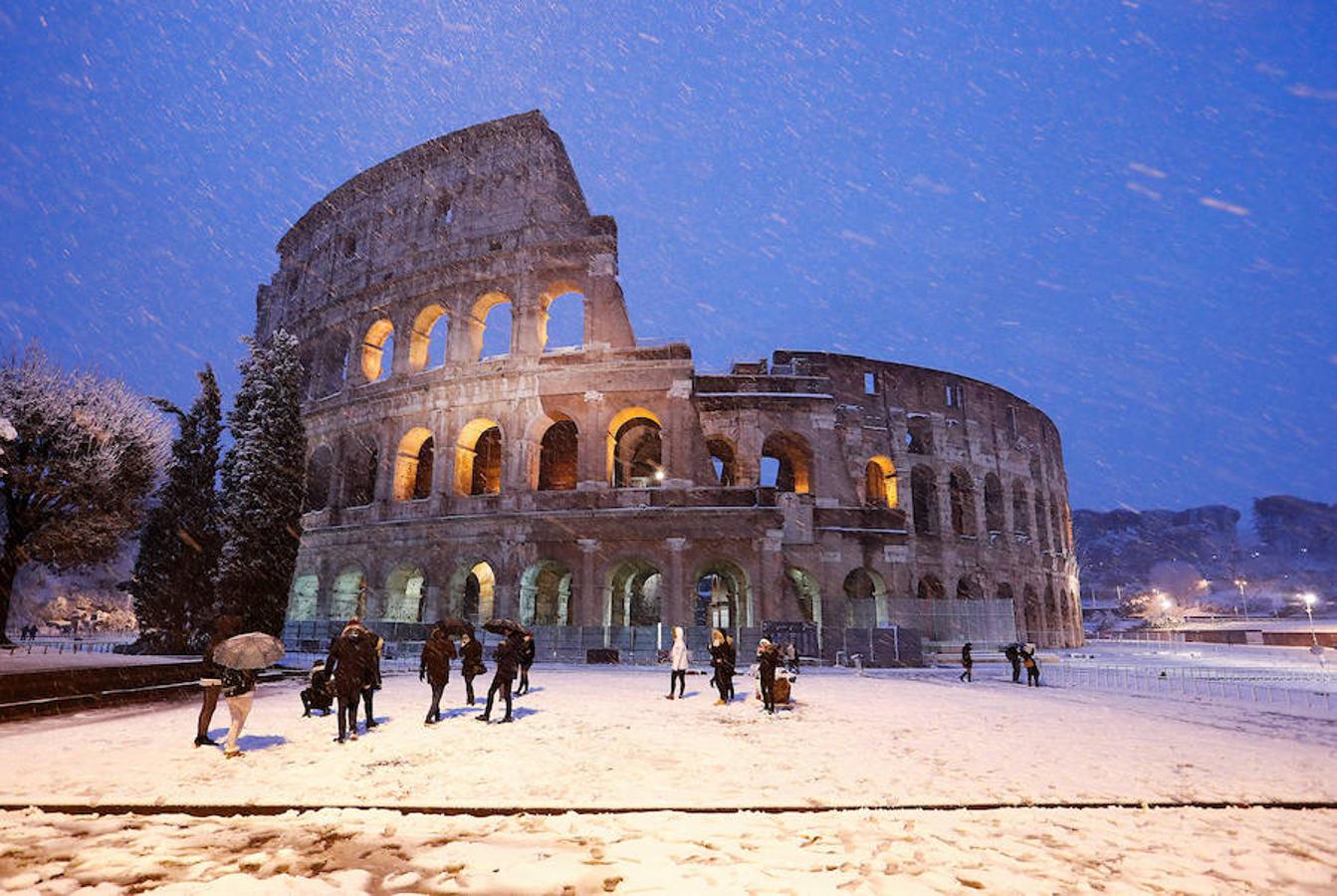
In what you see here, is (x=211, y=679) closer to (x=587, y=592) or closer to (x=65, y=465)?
(x=587, y=592)

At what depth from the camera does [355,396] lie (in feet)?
96.8

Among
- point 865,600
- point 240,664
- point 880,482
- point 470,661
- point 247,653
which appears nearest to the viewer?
point 240,664

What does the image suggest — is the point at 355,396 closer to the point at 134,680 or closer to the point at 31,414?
the point at 31,414

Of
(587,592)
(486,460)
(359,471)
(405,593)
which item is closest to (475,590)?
(405,593)

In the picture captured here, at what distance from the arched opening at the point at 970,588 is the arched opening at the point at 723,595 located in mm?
11374

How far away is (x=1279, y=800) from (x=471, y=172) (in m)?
32.2

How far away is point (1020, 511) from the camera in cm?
3684

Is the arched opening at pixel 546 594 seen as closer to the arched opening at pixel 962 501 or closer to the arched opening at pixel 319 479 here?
the arched opening at pixel 319 479

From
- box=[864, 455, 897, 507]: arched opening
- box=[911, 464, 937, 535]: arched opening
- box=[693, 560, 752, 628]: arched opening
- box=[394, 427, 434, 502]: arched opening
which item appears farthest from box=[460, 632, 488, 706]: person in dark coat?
box=[911, 464, 937, 535]: arched opening

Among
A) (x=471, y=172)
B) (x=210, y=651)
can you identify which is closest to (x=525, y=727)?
(x=210, y=651)

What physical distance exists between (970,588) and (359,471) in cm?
3037

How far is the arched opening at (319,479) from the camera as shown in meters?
30.7

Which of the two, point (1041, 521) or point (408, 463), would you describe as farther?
point (1041, 521)

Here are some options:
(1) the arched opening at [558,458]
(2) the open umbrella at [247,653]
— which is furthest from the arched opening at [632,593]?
(2) the open umbrella at [247,653]
